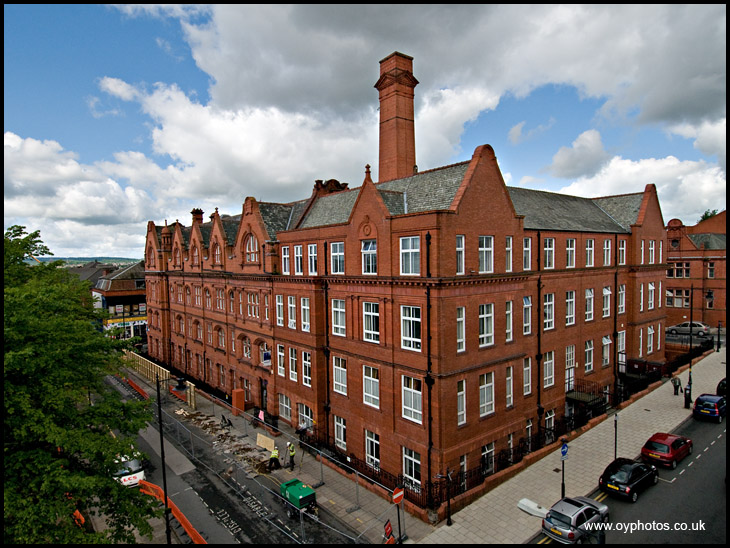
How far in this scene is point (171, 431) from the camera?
3003 cm

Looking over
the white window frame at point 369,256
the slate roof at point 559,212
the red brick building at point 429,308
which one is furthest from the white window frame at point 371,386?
the slate roof at point 559,212

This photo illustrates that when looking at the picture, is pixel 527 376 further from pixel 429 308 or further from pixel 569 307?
pixel 429 308

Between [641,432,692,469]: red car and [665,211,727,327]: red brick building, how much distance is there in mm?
36357

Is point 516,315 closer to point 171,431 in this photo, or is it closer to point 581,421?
point 581,421

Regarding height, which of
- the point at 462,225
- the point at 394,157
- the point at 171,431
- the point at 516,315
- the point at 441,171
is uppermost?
the point at 394,157

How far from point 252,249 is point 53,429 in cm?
2072

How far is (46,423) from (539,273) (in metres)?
24.0

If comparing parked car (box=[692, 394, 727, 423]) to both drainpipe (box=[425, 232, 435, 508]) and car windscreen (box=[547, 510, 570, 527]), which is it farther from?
drainpipe (box=[425, 232, 435, 508])

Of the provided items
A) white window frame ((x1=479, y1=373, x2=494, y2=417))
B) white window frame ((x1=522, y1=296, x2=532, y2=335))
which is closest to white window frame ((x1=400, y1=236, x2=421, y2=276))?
white window frame ((x1=479, y1=373, x2=494, y2=417))

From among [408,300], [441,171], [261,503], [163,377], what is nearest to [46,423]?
[261,503]

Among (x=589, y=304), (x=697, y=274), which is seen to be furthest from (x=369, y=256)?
(x=697, y=274)

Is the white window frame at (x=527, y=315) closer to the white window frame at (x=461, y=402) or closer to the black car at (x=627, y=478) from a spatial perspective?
the white window frame at (x=461, y=402)

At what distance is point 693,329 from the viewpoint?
50781 mm

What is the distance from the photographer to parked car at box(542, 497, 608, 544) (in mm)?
15473
